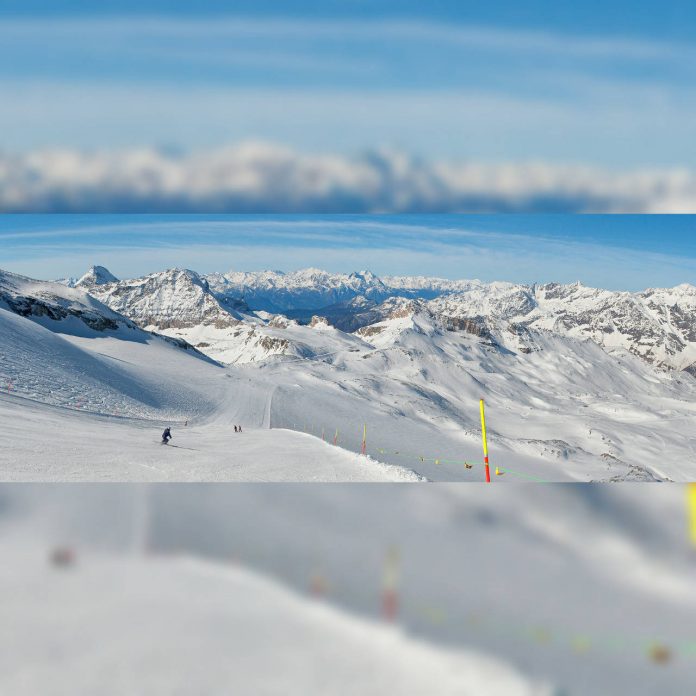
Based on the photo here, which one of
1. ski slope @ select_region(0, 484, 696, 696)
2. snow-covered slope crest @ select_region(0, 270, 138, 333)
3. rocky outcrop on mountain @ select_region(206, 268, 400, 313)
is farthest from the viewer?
snow-covered slope crest @ select_region(0, 270, 138, 333)

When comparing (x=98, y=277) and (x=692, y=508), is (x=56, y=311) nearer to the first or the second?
(x=98, y=277)

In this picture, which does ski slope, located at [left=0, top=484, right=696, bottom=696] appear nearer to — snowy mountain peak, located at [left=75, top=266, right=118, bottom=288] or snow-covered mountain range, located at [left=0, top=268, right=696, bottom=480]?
snowy mountain peak, located at [left=75, top=266, right=118, bottom=288]

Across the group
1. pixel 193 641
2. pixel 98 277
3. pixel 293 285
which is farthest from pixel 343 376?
pixel 193 641

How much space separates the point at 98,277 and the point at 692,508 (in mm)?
4587

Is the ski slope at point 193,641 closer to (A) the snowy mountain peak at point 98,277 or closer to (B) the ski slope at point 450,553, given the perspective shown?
(B) the ski slope at point 450,553

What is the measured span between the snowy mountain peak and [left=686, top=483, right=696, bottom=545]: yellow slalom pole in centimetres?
378

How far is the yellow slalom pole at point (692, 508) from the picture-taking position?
214cm

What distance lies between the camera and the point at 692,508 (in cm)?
217

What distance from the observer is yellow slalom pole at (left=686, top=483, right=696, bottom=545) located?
7.02ft

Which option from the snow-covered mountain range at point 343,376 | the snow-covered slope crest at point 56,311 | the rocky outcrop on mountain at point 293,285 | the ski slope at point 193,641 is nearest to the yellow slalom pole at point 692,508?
the ski slope at point 193,641

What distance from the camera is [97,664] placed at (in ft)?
5.70

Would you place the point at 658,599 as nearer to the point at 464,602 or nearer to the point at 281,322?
the point at 464,602

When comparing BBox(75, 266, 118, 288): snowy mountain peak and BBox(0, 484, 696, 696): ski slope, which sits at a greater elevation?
BBox(75, 266, 118, 288): snowy mountain peak

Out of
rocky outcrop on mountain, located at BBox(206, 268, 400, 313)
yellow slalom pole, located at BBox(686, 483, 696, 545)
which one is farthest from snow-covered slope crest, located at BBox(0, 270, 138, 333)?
yellow slalom pole, located at BBox(686, 483, 696, 545)
